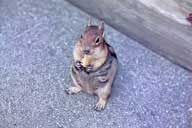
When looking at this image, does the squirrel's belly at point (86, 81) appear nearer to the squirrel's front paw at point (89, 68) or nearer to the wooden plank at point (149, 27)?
the squirrel's front paw at point (89, 68)

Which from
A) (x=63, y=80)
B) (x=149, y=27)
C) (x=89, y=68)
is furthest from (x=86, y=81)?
(x=149, y=27)

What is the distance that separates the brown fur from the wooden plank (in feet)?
1.50

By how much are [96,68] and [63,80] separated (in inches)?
17.7

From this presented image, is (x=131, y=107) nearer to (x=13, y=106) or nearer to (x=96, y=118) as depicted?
(x=96, y=118)

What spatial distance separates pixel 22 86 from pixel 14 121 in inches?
12.4

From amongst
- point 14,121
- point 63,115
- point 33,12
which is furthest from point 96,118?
point 33,12

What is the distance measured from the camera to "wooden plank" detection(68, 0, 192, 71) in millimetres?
4066

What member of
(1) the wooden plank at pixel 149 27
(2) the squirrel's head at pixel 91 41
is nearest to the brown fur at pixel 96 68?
(2) the squirrel's head at pixel 91 41

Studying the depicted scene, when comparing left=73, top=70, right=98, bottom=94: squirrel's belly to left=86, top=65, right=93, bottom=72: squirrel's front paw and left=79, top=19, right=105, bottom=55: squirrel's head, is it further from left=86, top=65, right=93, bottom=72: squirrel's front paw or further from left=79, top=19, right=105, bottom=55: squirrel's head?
left=79, top=19, right=105, bottom=55: squirrel's head

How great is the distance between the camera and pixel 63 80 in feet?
13.5

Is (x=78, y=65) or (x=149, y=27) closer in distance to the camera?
(x=78, y=65)

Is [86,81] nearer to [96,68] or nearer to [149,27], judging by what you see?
[96,68]

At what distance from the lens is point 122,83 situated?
4.13 metres

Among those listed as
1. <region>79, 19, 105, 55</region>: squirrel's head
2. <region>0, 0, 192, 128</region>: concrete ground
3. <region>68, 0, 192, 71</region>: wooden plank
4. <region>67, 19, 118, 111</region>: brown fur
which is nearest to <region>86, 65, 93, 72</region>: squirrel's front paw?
<region>67, 19, 118, 111</region>: brown fur
